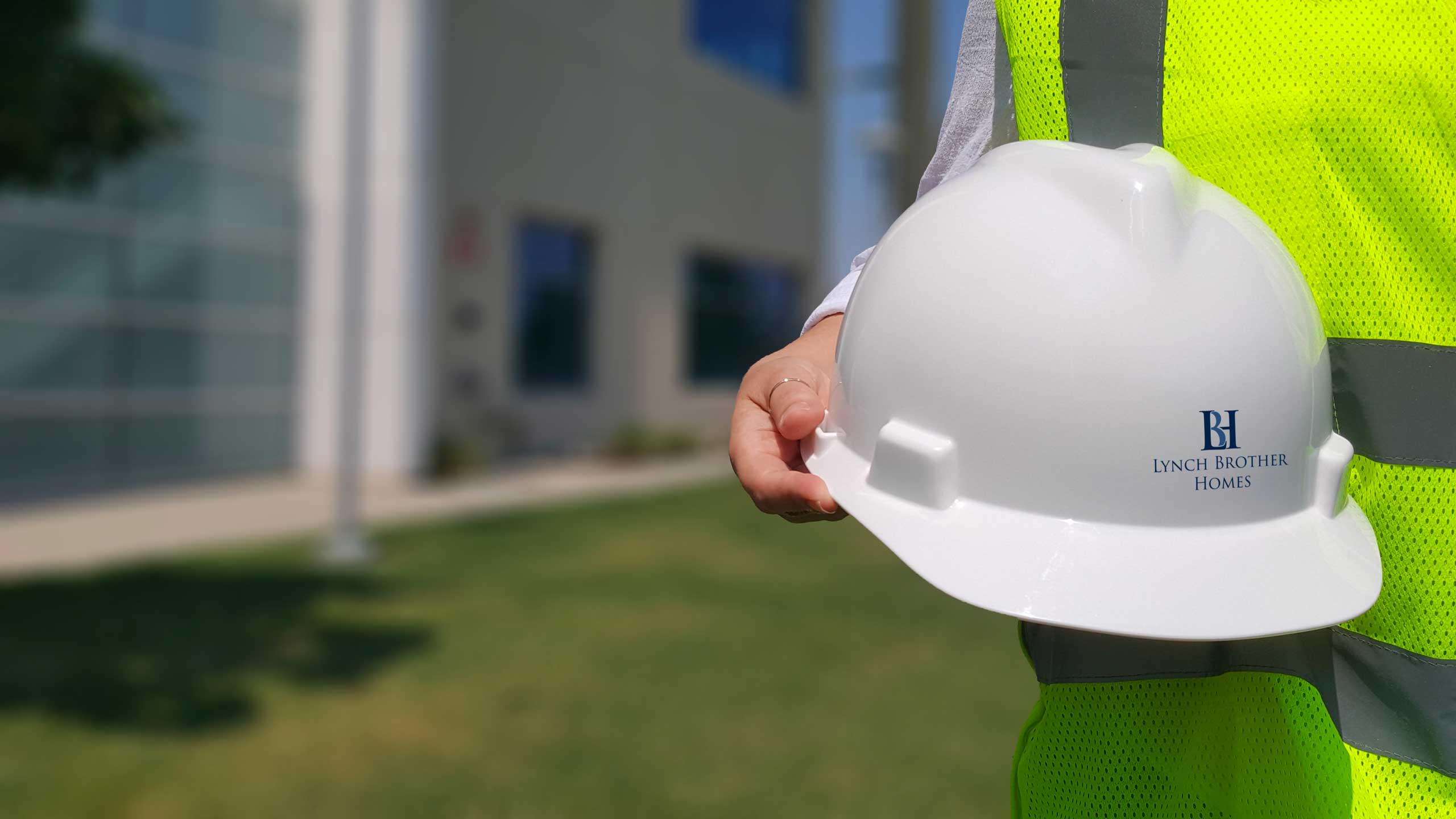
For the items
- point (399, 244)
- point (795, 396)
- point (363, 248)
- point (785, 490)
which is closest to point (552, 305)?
point (399, 244)

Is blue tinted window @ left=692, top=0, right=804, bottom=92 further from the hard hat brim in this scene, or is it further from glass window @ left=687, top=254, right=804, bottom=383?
the hard hat brim

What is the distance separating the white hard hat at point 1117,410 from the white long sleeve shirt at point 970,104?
1.07 feet

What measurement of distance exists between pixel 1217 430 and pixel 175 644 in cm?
630

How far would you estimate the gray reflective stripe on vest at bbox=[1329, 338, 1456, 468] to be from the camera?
3.72ft

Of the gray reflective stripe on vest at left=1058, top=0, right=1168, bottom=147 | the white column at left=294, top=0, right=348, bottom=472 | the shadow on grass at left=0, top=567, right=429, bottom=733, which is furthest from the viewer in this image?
the white column at left=294, top=0, right=348, bottom=472

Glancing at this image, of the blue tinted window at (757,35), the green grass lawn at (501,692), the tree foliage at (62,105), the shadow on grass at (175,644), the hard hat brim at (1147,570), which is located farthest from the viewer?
the blue tinted window at (757,35)

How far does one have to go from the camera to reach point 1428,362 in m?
1.14

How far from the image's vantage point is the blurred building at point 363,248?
457 inches

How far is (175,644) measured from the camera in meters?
6.25

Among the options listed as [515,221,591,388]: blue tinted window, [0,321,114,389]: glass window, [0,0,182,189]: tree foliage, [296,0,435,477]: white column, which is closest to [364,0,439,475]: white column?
[296,0,435,477]: white column

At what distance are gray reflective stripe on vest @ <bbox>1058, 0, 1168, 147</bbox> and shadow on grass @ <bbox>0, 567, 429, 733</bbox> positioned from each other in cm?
482

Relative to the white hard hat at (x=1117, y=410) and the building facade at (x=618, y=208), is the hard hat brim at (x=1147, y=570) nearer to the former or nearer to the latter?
the white hard hat at (x=1117, y=410)

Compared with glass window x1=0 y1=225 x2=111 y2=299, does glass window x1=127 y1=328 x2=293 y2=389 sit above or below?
below

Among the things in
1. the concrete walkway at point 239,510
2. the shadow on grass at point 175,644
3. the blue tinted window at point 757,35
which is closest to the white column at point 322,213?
the concrete walkway at point 239,510
